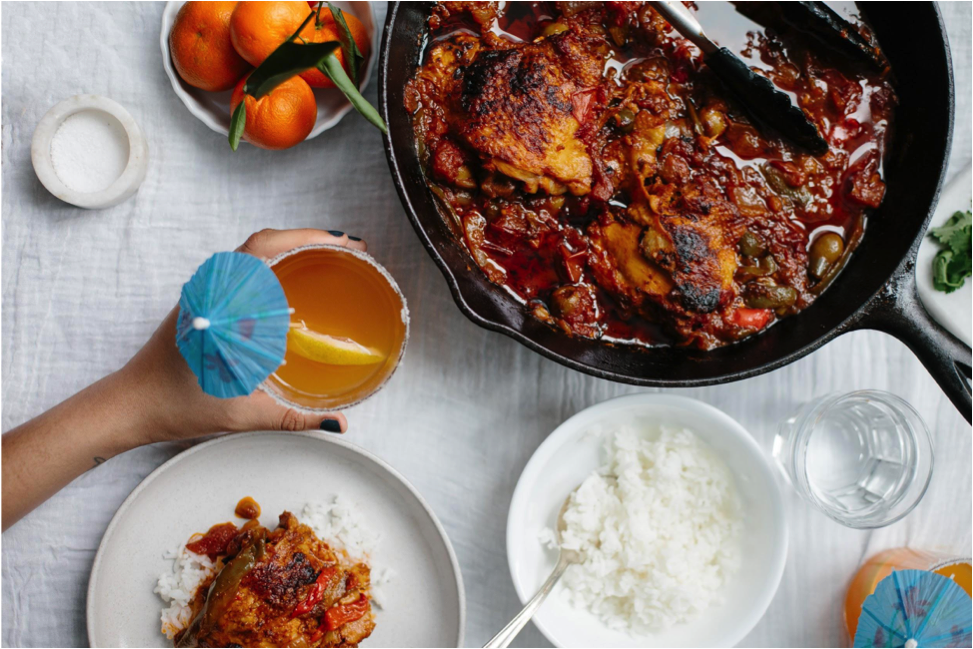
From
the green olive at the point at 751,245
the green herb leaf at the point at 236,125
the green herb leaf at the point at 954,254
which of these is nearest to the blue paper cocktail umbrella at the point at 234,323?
the green herb leaf at the point at 236,125

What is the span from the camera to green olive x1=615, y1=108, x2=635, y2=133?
2.22 metres

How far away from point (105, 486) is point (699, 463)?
7.02 ft

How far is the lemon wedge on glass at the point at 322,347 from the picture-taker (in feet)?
6.58

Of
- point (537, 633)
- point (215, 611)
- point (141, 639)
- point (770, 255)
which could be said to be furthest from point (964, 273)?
point (141, 639)

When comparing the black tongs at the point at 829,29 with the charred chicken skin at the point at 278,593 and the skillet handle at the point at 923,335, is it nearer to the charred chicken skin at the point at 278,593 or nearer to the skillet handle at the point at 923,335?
the skillet handle at the point at 923,335

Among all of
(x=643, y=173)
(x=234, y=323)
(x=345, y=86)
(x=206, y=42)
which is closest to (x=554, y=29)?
(x=643, y=173)

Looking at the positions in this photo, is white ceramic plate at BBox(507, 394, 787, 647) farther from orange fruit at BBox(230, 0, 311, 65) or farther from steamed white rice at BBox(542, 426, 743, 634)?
orange fruit at BBox(230, 0, 311, 65)

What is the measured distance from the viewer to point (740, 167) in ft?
7.45

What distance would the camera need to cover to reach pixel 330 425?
2371 millimetres

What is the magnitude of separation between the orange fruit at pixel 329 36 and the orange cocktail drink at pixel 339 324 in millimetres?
627

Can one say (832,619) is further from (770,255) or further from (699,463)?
(770,255)

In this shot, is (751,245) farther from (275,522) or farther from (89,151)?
(89,151)

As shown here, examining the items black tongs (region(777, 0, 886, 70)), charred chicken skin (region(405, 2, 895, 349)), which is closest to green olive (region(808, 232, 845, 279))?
charred chicken skin (region(405, 2, 895, 349))

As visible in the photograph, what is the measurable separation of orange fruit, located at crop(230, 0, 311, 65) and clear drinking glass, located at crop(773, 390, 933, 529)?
218cm
